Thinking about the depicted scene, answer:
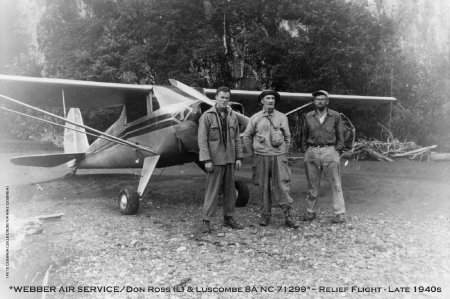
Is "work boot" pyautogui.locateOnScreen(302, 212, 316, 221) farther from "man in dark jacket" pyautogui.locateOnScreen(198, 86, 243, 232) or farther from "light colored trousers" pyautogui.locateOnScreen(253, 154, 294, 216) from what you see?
"man in dark jacket" pyautogui.locateOnScreen(198, 86, 243, 232)

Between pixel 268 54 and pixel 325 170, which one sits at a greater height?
pixel 268 54

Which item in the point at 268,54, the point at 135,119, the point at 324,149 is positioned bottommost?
the point at 324,149

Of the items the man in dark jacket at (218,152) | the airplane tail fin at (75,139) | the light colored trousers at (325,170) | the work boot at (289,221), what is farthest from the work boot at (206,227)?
the airplane tail fin at (75,139)

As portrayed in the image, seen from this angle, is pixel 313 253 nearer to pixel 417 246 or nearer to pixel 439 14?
pixel 417 246

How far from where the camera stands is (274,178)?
208 inches

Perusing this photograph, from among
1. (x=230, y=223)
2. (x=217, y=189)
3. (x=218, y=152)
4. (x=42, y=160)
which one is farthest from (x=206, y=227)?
(x=42, y=160)

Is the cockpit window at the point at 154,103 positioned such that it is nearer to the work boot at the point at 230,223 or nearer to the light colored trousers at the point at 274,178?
the light colored trousers at the point at 274,178

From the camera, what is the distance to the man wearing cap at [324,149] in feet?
18.2

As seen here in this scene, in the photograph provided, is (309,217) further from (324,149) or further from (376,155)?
(376,155)

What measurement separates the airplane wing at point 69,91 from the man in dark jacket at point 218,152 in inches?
96.5

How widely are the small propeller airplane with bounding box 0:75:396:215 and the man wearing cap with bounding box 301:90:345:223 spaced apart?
3.48ft

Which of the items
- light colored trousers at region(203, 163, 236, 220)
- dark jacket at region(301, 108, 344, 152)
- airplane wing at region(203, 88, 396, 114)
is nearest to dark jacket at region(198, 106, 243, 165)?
light colored trousers at region(203, 163, 236, 220)

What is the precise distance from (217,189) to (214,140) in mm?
662

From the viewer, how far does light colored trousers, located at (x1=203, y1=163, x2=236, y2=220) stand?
5.11m
